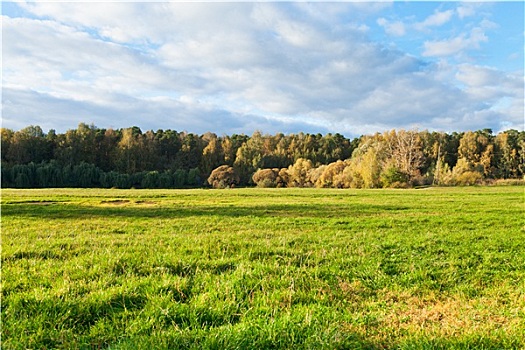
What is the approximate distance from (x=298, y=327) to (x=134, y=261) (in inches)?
163

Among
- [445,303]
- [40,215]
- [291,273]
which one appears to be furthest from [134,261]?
[40,215]

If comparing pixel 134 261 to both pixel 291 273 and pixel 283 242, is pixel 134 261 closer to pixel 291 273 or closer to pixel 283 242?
pixel 291 273

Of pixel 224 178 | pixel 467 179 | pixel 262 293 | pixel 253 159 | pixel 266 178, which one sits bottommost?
pixel 262 293

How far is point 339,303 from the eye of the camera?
5098 millimetres

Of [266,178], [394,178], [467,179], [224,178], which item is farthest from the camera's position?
[224,178]

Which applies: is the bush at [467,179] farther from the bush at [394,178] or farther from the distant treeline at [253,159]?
the bush at [394,178]

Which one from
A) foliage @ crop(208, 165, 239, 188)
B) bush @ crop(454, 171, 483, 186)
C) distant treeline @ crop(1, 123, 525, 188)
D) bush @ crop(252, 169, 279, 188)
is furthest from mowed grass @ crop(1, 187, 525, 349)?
foliage @ crop(208, 165, 239, 188)

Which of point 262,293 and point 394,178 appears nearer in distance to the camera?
point 262,293

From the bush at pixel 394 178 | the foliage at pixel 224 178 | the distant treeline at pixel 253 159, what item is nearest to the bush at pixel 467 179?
the distant treeline at pixel 253 159

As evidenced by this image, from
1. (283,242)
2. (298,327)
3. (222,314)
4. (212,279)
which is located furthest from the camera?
(283,242)

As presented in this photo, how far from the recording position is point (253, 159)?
10350cm

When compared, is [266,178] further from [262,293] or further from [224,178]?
[262,293]

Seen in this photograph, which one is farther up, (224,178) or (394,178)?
(394,178)

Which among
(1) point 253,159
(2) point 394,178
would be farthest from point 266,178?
(2) point 394,178
